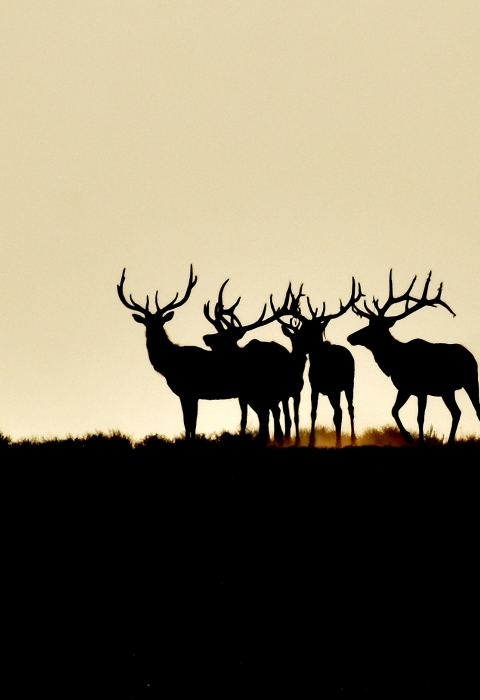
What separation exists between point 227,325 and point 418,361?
11.3ft

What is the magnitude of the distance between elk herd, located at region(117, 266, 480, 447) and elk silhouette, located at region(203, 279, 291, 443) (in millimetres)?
17

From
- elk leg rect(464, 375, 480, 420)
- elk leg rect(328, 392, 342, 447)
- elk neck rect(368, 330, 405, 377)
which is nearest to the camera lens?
elk neck rect(368, 330, 405, 377)

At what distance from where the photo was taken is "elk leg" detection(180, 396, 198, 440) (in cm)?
2100

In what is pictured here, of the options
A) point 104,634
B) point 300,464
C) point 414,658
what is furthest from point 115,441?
point 414,658

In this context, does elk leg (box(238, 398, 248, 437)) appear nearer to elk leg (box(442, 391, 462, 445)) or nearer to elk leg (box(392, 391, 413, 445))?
elk leg (box(392, 391, 413, 445))

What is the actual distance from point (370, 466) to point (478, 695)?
371 centimetres

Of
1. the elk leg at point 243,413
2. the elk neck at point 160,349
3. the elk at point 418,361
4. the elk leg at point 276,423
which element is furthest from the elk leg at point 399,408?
the elk neck at point 160,349

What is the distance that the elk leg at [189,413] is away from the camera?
21.0 m

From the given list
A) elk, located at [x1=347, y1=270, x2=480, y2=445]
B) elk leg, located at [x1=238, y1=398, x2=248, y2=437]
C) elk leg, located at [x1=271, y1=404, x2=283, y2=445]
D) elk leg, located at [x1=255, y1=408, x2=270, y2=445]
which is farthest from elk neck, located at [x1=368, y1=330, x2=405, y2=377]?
elk leg, located at [x1=238, y1=398, x2=248, y2=437]

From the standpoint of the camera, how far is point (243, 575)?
14680mm

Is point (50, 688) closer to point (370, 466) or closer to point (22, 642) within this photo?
point (22, 642)

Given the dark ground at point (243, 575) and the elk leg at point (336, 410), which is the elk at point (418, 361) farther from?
the dark ground at point (243, 575)

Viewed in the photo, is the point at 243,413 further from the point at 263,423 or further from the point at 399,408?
the point at 399,408

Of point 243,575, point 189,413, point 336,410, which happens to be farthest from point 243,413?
point 243,575
